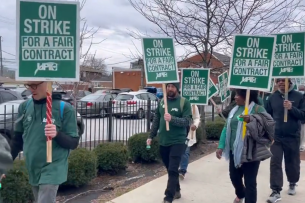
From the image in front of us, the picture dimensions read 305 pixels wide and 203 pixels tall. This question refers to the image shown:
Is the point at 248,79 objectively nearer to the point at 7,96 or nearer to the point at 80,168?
the point at 80,168

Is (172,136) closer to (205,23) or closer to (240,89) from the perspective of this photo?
(240,89)

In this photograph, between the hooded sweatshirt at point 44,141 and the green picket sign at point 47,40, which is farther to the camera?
the green picket sign at point 47,40

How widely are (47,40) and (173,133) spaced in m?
2.43

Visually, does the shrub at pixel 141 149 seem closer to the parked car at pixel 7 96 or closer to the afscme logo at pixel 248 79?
the afscme logo at pixel 248 79

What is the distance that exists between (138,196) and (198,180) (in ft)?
5.07

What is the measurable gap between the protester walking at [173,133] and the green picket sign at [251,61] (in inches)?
30.1

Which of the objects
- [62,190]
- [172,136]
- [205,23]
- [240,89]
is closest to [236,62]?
[240,89]

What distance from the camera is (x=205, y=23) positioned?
448 inches

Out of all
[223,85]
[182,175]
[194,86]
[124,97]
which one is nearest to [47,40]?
[182,175]

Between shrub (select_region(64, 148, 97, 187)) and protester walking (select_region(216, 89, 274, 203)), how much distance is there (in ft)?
7.79

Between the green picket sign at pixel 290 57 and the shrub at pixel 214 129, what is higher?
the green picket sign at pixel 290 57

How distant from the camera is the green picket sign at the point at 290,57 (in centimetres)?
646

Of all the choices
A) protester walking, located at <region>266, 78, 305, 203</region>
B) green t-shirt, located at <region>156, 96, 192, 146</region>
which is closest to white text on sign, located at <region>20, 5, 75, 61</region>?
green t-shirt, located at <region>156, 96, 192, 146</region>

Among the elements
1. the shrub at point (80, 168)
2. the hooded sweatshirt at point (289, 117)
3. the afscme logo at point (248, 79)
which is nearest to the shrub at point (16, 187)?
the shrub at point (80, 168)
